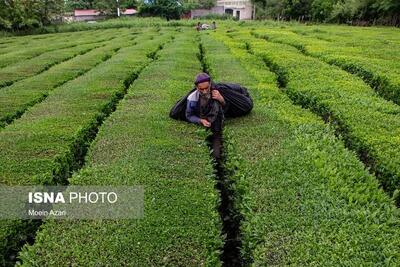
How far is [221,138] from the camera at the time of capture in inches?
326

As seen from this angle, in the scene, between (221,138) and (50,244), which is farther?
(221,138)

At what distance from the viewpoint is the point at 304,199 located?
17.9 ft

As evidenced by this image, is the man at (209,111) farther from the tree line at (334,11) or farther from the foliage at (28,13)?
the foliage at (28,13)

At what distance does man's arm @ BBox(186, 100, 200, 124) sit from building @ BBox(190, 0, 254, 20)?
74.2 metres

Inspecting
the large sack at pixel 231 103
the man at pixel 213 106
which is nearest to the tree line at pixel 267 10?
the large sack at pixel 231 103

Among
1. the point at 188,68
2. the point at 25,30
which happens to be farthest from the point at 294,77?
the point at 25,30

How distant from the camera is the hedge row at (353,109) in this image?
6.84 m

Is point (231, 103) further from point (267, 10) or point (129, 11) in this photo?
point (129, 11)

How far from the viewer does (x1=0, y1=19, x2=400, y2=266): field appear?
14.9 ft

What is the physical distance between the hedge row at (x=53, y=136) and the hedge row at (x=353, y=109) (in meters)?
5.27

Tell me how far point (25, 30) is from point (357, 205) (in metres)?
49.6

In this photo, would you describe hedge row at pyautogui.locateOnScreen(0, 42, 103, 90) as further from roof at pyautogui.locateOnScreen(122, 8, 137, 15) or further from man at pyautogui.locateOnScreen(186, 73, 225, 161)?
roof at pyautogui.locateOnScreen(122, 8, 137, 15)

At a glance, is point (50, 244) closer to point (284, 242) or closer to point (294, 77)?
point (284, 242)

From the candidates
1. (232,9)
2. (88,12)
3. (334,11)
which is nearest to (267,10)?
(334,11)
